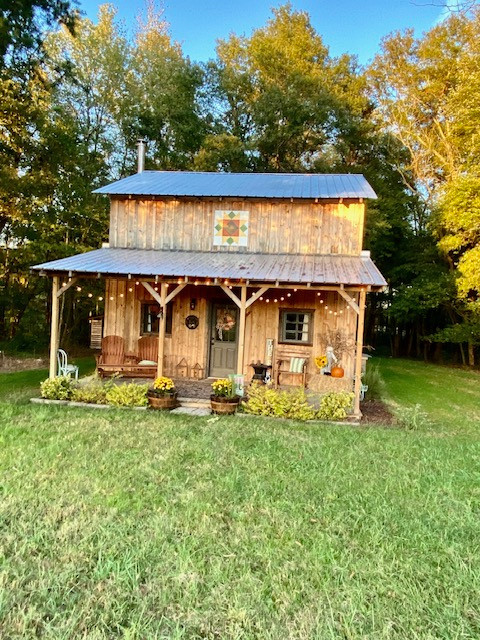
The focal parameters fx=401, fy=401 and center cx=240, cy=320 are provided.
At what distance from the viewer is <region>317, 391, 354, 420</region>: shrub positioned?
24.8 ft

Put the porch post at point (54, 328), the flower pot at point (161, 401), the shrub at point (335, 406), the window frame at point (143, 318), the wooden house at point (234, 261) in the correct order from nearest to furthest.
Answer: the shrub at point (335, 406), the flower pot at point (161, 401), the porch post at point (54, 328), the wooden house at point (234, 261), the window frame at point (143, 318)

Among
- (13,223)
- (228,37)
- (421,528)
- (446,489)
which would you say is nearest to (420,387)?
(446,489)

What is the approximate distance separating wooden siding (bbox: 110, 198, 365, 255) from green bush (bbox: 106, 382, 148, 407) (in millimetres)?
4739

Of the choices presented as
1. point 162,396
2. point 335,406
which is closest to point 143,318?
point 162,396

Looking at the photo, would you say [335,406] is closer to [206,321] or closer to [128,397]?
[128,397]

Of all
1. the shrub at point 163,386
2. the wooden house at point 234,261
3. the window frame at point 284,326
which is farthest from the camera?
the window frame at point 284,326

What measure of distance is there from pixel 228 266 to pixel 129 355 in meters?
3.82

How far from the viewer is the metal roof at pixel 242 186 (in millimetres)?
10866

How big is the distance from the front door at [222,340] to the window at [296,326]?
50.8 inches

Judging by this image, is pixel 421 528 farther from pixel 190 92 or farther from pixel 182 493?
pixel 190 92

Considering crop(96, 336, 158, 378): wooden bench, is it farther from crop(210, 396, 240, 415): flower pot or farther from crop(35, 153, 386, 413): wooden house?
crop(210, 396, 240, 415): flower pot

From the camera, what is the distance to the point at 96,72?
1925 cm

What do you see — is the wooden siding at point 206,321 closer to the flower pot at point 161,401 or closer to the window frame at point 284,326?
the window frame at point 284,326

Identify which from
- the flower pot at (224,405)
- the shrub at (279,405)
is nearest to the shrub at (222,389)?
the flower pot at (224,405)
